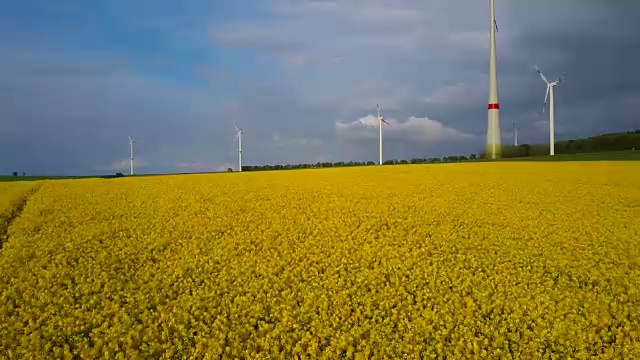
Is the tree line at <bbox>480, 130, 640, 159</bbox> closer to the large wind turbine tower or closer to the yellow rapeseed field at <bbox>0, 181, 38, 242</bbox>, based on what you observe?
the large wind turbine tower

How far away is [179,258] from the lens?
47.7 feet

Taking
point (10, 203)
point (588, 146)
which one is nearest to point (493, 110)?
point (588, 146)

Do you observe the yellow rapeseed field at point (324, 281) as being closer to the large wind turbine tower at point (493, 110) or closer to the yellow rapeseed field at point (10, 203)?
the yellow rapeseed field at point (10, 203)

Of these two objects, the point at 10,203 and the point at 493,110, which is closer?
the point at 10,203

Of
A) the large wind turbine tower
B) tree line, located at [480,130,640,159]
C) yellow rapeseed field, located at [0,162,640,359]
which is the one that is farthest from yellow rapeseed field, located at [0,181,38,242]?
tree line, located at [480,130,640,159]

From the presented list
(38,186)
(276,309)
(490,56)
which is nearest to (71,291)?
(276,309)

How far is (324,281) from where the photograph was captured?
39.9ft

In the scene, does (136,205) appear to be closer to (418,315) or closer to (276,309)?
(276,309)

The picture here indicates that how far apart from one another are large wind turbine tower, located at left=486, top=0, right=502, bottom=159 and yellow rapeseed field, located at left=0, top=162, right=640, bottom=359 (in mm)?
52517

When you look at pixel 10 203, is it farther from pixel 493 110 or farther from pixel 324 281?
pixel 493 110

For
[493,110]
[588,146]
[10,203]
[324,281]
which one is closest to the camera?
[324,281]

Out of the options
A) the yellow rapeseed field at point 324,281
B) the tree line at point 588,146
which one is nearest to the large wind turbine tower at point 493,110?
the tree line at point 588,146

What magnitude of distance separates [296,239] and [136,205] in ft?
35.9

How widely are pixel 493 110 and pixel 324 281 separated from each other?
68215 mm
